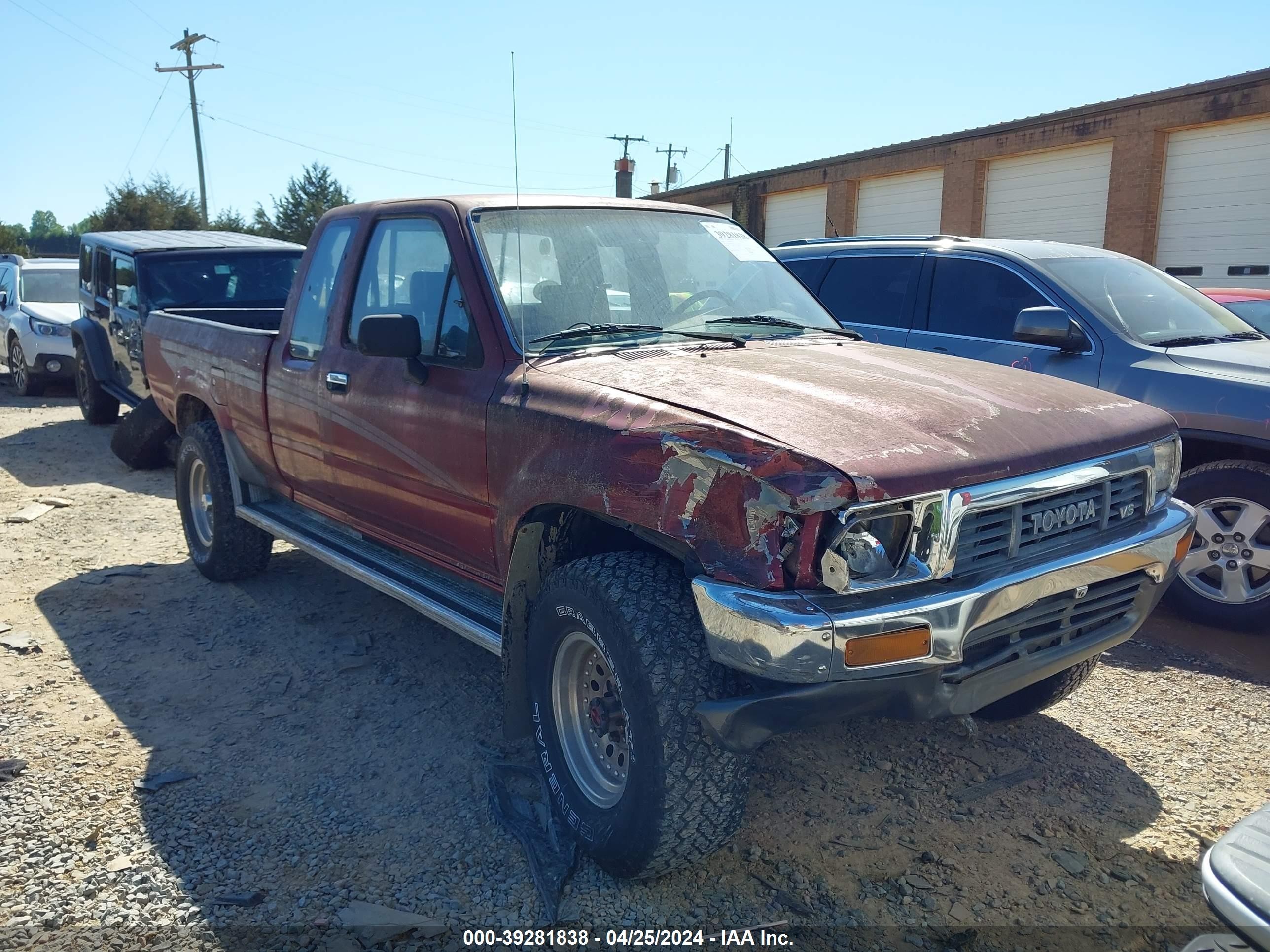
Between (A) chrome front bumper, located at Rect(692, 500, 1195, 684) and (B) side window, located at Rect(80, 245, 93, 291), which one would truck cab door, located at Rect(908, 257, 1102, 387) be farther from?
(B) side window, located at Rect(80, 245, 93, 291)

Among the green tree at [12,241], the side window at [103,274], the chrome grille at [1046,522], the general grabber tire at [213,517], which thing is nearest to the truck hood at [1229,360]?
the chrome grille at [1046,522]

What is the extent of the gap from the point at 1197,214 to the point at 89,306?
53.7 feet

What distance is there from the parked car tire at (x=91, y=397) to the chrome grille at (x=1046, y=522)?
33.8 feet

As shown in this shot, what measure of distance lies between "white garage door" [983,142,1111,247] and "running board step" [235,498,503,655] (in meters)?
15.9

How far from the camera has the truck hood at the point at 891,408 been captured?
246cm

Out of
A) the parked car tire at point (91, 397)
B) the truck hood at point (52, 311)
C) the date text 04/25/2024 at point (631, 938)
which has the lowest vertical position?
the date text 04/25/2024 at point (631, 938)

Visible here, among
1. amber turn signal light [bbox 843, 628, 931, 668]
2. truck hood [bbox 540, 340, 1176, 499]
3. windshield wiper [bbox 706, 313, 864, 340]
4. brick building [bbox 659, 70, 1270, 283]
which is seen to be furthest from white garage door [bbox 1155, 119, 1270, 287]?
amber turn signal light [bbox 843, 628, 931, 668]

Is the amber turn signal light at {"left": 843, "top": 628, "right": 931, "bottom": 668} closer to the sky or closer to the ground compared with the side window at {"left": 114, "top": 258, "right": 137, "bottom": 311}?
closer to the ground

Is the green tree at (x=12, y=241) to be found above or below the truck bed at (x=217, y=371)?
above

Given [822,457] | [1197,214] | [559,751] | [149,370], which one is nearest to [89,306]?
[149,370]

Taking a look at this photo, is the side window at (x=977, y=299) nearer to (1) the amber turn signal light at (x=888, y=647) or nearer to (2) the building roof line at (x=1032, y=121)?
(1) the amber turn signal light at (x=888, y=647)

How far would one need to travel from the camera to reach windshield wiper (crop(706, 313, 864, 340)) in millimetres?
3844

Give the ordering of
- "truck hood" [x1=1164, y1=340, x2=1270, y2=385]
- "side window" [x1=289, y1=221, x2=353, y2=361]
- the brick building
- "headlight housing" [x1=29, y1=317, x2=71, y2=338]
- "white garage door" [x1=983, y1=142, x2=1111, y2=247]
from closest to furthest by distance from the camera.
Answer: "side window" [x1=289, y1=221, x2=353, y2=361] < "truck hood" [x1=1164, y1=340, x2=1270, y2=385] < "headlight housing" [x1=29, y1=317, x2=71, y2=338] < the brick building < "white garage door" [x1=983, y1=142, x2=1111, y2=247]

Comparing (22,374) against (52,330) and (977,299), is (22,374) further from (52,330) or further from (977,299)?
(977,299)
